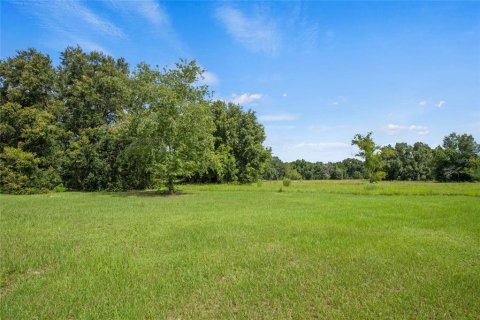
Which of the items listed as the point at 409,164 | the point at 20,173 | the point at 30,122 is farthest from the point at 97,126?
the point at 409,164

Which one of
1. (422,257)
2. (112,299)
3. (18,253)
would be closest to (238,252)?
(112,299)

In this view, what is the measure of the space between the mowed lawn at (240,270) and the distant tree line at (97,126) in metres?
13.3

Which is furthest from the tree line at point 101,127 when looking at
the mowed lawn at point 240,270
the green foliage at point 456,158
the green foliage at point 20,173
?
the green foliage at point 456,158

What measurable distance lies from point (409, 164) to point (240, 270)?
89.8m

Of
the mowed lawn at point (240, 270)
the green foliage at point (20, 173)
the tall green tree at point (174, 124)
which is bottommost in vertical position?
the mowed lawn at point (240, 270)

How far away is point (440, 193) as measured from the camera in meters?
25.0

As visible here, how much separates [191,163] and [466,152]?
226ft

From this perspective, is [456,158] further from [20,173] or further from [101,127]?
[20,173]

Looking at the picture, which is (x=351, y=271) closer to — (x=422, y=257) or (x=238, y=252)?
(x=422, y=257)

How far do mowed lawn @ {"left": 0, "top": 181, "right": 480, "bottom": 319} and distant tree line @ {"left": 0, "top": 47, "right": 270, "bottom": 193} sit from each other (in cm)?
1335

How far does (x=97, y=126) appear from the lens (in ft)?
114

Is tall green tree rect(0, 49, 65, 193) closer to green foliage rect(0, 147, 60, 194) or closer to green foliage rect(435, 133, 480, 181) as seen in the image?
green foliage rect(0, 147, 60, 194)

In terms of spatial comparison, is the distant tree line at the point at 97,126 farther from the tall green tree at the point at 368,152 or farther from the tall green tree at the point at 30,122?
the tall green tree at the point at 368,152

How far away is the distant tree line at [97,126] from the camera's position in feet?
78.0
